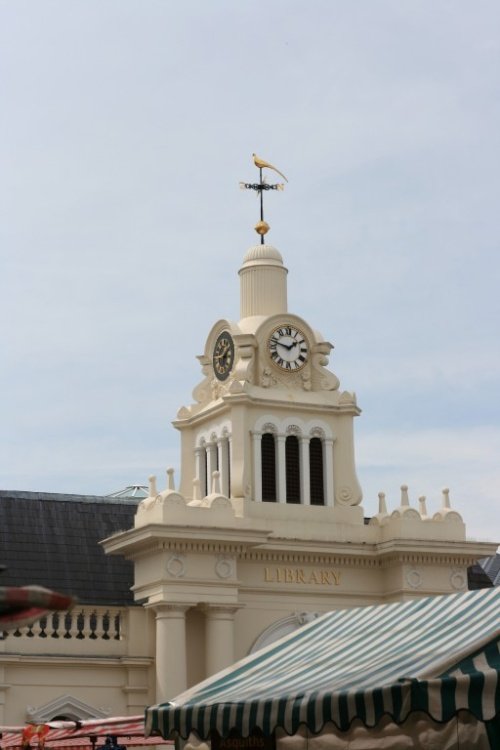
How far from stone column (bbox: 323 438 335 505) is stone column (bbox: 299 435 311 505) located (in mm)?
519

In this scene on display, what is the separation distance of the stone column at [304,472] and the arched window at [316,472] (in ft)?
1.20

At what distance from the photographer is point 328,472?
131 ft

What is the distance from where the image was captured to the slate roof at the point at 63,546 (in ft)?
126

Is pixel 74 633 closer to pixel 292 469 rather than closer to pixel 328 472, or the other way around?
pixel 292 469

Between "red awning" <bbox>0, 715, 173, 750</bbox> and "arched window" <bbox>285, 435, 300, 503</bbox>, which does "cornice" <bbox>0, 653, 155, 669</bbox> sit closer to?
"arched window" <bbox>285, 435, 300, 503</bbox>

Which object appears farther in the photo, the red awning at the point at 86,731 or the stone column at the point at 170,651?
the stone column at the point at 170,651

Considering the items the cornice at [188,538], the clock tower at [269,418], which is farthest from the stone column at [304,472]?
the cornice at [188,538]

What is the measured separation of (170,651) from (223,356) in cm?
888

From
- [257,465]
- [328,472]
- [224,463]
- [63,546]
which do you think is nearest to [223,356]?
[224,463]

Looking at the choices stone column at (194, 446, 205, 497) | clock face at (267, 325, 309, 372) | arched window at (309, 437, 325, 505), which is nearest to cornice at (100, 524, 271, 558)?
arched window at (309, 437, 325, 505)

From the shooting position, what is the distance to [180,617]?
35.7 metres

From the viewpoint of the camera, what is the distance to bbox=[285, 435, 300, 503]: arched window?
129 ft

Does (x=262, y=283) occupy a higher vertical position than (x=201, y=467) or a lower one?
higher

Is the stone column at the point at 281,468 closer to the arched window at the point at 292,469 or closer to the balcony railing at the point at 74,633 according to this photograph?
the arched window at the point at 292,469
